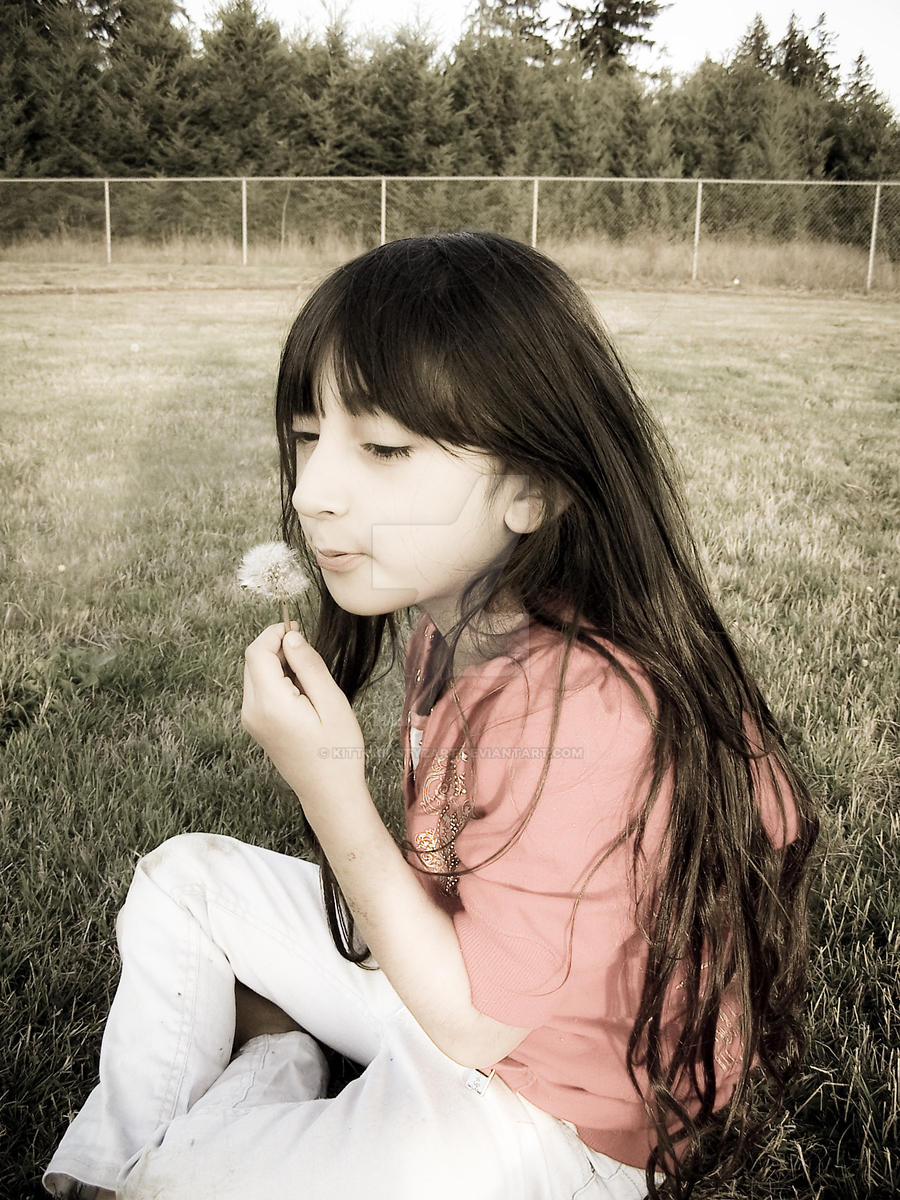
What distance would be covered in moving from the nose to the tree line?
1647cm

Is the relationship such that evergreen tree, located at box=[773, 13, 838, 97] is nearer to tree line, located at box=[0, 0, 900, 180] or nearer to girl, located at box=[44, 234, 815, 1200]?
tree line, located at box=[0, 0, 900, 180]

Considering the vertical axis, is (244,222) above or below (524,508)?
above

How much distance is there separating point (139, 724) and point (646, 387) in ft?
13.8

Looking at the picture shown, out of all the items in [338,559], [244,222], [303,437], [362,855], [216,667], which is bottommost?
[216,667]

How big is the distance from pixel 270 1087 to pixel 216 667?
1260 mm

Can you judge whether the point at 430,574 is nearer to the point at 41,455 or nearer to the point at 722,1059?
the point at 722,1059

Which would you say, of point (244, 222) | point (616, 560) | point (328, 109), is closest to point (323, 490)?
point (616, 560)

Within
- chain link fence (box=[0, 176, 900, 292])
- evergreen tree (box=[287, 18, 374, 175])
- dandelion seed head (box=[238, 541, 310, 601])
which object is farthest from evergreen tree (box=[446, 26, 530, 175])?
dandelion seed head (box=[238, 541, 310, 601])

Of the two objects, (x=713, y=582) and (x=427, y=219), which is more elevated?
(x=427, y=219)

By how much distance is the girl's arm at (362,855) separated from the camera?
103 centimetres

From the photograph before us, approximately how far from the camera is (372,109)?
16656 mm

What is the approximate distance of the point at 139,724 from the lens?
7.24 feet

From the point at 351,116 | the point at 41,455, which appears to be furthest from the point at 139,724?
the point at 351,116

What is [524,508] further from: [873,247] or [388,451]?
[873,247]
